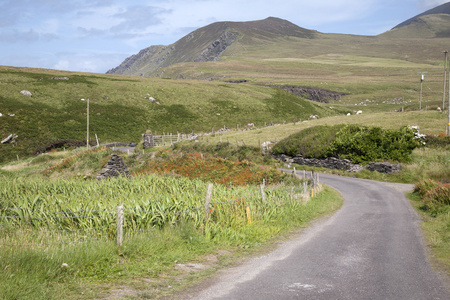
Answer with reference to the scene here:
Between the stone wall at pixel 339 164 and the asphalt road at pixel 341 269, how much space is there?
860 inches

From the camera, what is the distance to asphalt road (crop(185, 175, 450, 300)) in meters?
8.05

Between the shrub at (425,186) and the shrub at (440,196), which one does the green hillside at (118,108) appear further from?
the shrub at (440,196)

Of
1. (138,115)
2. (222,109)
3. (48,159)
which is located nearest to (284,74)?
(222,109)

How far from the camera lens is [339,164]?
42406mm

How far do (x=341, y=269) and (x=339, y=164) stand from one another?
112ft

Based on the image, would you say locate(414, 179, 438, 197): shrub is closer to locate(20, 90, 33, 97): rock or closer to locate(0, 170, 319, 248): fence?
locate(0, 170, 319, 248): fence

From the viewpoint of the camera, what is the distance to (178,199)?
13711 millimetres

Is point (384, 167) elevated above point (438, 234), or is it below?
below

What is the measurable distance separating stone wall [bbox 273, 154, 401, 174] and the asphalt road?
71.7 ft

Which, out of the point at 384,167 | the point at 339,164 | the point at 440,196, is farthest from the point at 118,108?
the point at 440,196

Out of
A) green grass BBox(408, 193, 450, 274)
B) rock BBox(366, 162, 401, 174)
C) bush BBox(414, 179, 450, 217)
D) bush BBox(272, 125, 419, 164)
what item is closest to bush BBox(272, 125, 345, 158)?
bush BBox(272, 125, 419, 164)

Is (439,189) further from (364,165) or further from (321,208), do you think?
(364,165)

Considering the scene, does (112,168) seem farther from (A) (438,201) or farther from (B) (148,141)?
(B) (148,141)

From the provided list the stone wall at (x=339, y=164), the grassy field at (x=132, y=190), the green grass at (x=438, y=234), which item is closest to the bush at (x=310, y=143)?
the stone wall at (x=339, y=164)
